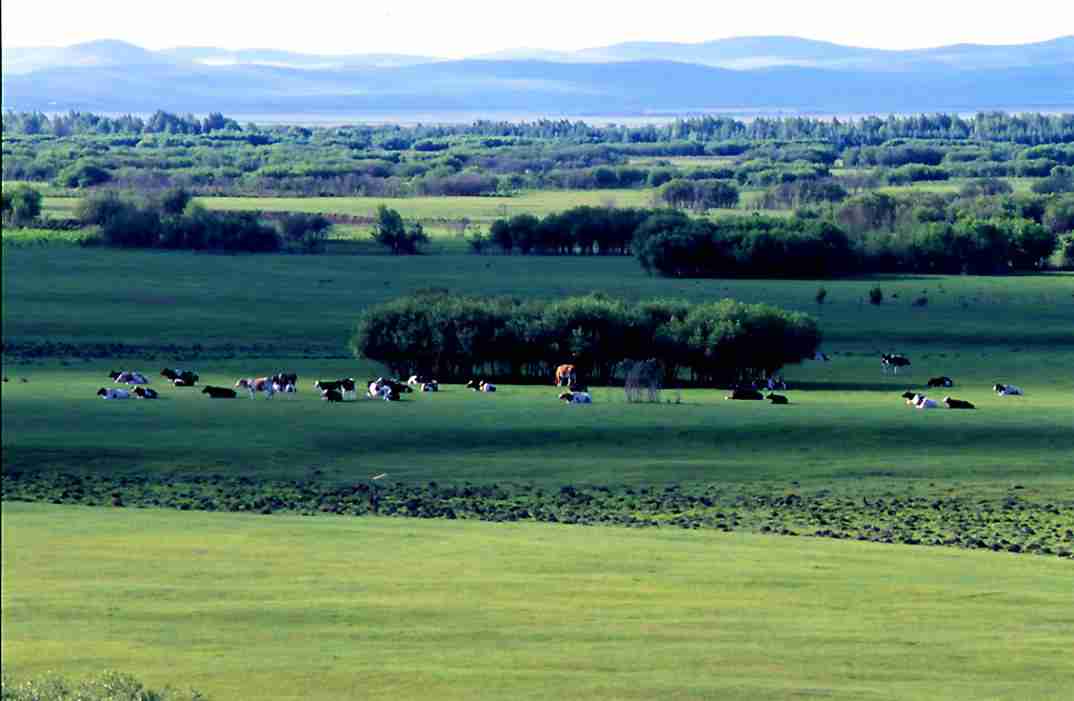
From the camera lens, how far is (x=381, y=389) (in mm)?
47281

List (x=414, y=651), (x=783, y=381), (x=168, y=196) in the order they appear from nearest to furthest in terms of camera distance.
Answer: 1. (x=414, y=651)
2. (x=783, y=381)
3. (x=168, y=196)

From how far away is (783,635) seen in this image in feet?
68.9

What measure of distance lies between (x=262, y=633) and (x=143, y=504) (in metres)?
13.4

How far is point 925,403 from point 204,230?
2611 inches

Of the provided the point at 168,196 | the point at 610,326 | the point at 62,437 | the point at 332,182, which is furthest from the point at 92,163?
the point at 62,437

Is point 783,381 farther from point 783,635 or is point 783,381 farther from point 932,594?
point 783,635

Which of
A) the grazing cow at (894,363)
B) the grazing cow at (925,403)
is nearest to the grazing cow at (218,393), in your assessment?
the grazing cow at (925,403)

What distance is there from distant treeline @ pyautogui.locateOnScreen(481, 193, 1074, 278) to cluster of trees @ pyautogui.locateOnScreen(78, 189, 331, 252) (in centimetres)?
1024

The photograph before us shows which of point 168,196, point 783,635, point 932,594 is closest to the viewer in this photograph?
point 783,635

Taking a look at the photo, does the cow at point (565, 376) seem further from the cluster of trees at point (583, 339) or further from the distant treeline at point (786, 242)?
the distant treeline at point (786, 242)

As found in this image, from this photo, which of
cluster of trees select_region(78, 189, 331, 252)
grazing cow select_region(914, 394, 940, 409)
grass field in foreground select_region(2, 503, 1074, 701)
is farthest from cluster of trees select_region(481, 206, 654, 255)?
grass field in foreground select_region(2, 503, 1074, 701)

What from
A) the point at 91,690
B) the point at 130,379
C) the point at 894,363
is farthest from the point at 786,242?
the point at 91,690

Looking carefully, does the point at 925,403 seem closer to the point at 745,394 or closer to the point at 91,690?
the point at 745,394

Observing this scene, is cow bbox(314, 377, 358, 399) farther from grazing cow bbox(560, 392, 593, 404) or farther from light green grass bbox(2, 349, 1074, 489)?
grazing cow bbox(560, 392, 593, 404)
